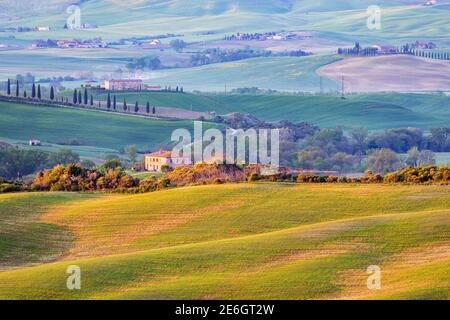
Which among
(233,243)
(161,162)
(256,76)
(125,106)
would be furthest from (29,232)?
(256,76)

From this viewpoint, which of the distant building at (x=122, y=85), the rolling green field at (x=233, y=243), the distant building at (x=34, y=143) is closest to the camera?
the rolling green field at (x=233, y=243)

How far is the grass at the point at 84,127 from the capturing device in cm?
10950

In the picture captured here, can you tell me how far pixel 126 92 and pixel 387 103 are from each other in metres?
30.5

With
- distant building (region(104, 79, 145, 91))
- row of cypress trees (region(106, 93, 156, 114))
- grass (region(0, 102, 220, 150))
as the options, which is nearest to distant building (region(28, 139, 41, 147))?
grass (region(0, 102, 220, 150))

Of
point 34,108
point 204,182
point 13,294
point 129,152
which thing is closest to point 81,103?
point 34,108

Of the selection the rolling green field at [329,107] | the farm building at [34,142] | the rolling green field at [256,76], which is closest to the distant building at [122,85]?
the rolling green field at [329,107]

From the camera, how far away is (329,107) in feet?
478

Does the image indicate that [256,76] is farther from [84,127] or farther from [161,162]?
[161,162]

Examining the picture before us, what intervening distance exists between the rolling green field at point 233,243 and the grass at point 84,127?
59.4 m

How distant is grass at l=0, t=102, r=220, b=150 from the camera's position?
10950 centimetres

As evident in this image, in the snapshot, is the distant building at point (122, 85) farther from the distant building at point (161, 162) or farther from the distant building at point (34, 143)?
the distant building at point (161, 162)

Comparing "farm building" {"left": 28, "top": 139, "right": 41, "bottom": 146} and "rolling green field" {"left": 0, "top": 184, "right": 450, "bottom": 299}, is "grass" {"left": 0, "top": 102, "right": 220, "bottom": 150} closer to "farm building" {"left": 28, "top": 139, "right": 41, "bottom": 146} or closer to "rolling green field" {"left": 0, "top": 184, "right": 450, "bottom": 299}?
"farm building" {"left": 28, "top": 139, "right": 41, "bottom": 146}

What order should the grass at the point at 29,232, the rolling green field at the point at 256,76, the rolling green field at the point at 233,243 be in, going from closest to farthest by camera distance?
the rolling green field at the point at 233,243
the grass at the point at 29,232
the rolling green field at the point at 256,76

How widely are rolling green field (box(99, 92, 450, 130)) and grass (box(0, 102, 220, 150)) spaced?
1531 centimetres
